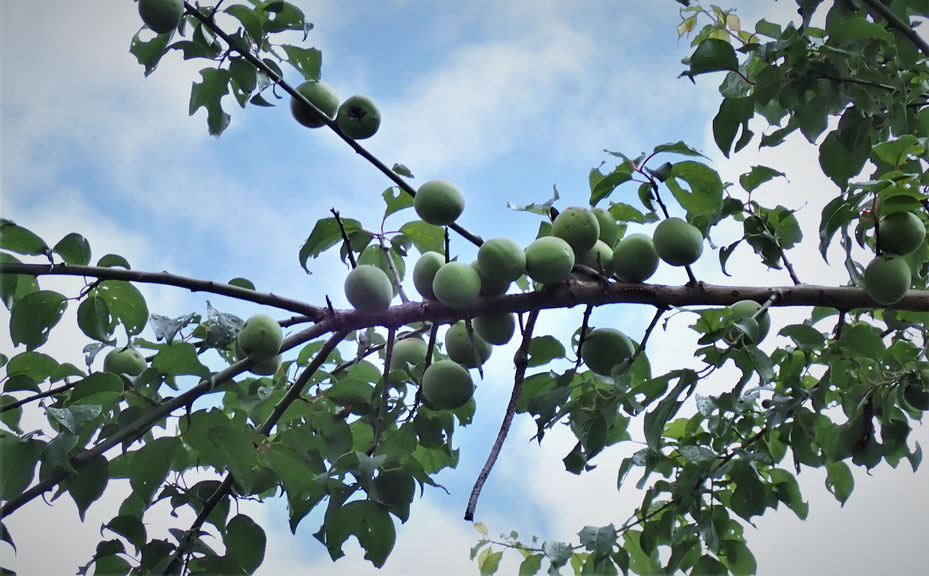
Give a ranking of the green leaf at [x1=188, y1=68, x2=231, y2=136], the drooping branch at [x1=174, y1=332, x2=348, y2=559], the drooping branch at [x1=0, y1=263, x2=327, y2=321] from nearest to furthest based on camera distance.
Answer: the drooping branch at [x1=0, y1=263, x2=327, y2=321] → the drooping branch at [x1=174, y1=332, x2=348, y2=559] → the green leaf at [x1=188, y1=68, x2=231, y2=136]

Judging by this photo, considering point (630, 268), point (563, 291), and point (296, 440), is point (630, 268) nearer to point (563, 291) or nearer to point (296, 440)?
point (563, 291)

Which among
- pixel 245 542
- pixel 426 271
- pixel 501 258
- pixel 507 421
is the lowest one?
pixel 245 542

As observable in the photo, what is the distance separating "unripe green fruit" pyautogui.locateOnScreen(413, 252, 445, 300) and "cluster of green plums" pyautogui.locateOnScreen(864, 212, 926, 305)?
A: 0.96 meters

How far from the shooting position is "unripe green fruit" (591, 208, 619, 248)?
1.79m

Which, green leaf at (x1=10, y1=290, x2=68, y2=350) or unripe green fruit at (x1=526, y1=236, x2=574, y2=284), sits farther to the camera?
green leaf at (x1=10, y1=290, x2=68, y2=350)

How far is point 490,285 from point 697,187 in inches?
19.9

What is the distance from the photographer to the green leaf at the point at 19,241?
162 centimetres

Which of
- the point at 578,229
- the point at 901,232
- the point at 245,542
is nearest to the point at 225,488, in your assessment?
the point at 245,542

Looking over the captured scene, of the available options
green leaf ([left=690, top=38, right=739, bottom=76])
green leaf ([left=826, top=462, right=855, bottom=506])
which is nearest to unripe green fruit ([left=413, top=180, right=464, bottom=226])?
green leaf ([left=690, top=38, right=739, bottom=76])

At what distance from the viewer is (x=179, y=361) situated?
1507mm

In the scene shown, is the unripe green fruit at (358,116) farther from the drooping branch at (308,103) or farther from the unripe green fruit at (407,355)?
the unripe green fruit at (407,355)

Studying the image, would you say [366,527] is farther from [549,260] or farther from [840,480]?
[840,480]

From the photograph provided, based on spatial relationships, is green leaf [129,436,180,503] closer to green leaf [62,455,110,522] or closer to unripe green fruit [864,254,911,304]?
green leaf [62,455,110,522]

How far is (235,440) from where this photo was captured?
59.7 inches
